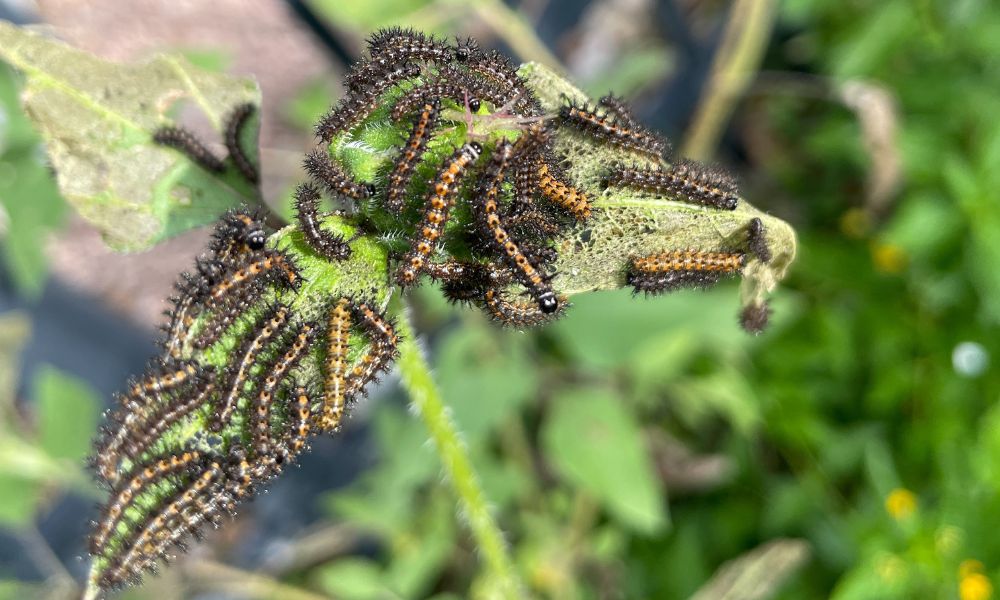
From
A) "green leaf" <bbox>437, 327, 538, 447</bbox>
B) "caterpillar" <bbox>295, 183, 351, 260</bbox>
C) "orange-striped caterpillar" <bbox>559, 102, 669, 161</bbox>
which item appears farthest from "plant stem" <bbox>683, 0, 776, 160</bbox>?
"caterpillar" <bbox>295, 183, 351, 260</bbox>

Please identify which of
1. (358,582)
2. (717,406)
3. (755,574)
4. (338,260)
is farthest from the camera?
(717,406)

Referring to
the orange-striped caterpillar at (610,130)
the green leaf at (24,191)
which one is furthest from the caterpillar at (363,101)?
the green leaf at (24,191)

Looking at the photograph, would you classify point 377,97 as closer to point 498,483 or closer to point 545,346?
point 498,483

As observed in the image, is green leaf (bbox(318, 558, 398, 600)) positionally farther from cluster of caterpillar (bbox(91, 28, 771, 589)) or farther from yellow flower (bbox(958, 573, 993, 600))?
yellow flower (bbox(958, 573, 993, 600))

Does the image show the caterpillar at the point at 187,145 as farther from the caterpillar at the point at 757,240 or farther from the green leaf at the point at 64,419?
the green leaf at the point at 64,419

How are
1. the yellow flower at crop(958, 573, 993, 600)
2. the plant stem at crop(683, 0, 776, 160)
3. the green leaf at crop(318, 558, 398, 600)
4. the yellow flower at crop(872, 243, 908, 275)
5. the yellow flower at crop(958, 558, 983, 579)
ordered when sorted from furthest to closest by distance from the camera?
the plant stem at crop(683, 0, 776, 160)
the yellow flower at crop(872, 243, 908, 275)
the green leaf at crop(318, 558, 398, 600)
the yellow flower at crop(958, 558, 983, 579)
the yellow flower at crop(958, 573, 993, 600)

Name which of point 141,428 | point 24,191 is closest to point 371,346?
point 141,428

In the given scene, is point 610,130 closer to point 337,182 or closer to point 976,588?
point 337,182
